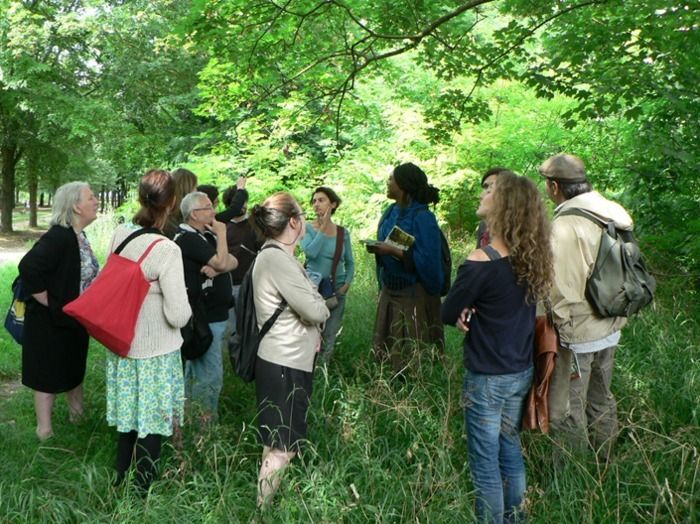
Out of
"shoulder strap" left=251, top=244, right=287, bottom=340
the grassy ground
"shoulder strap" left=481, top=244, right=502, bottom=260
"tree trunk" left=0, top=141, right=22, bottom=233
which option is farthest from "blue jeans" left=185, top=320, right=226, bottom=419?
"tree trunk" left=0, top=141, right=22, bottom=233

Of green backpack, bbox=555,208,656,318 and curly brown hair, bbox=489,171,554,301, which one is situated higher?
curly brown hair, bbox=489,171,554,301

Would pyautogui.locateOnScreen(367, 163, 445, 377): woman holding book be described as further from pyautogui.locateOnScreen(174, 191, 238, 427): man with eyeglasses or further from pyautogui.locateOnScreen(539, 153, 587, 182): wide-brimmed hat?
pyautogui.locateOnScreen(539, 153, 587, 182): wide-brimmed hat

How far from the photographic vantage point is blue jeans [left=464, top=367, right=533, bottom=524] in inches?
120

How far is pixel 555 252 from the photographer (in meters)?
3.48

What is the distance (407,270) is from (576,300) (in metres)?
1.66

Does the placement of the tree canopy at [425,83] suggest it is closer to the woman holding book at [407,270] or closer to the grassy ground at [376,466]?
the woman holding book at [407,270]

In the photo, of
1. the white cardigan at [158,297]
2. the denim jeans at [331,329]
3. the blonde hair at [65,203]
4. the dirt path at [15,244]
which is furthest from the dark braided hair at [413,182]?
the dirt path at [15,244]

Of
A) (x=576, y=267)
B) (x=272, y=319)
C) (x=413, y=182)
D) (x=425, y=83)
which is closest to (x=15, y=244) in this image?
(x=425, y=83)

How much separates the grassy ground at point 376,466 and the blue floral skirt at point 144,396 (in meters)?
0.22

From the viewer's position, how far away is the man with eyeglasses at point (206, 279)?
4051 millimetres

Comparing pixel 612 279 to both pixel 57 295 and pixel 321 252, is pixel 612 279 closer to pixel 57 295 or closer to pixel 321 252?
pixel 321 252

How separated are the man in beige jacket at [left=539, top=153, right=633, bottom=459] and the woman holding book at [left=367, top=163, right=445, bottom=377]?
1.33m

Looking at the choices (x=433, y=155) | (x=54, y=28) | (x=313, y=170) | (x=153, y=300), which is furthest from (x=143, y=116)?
(x=153, y=300)

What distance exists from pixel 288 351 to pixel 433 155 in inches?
387
